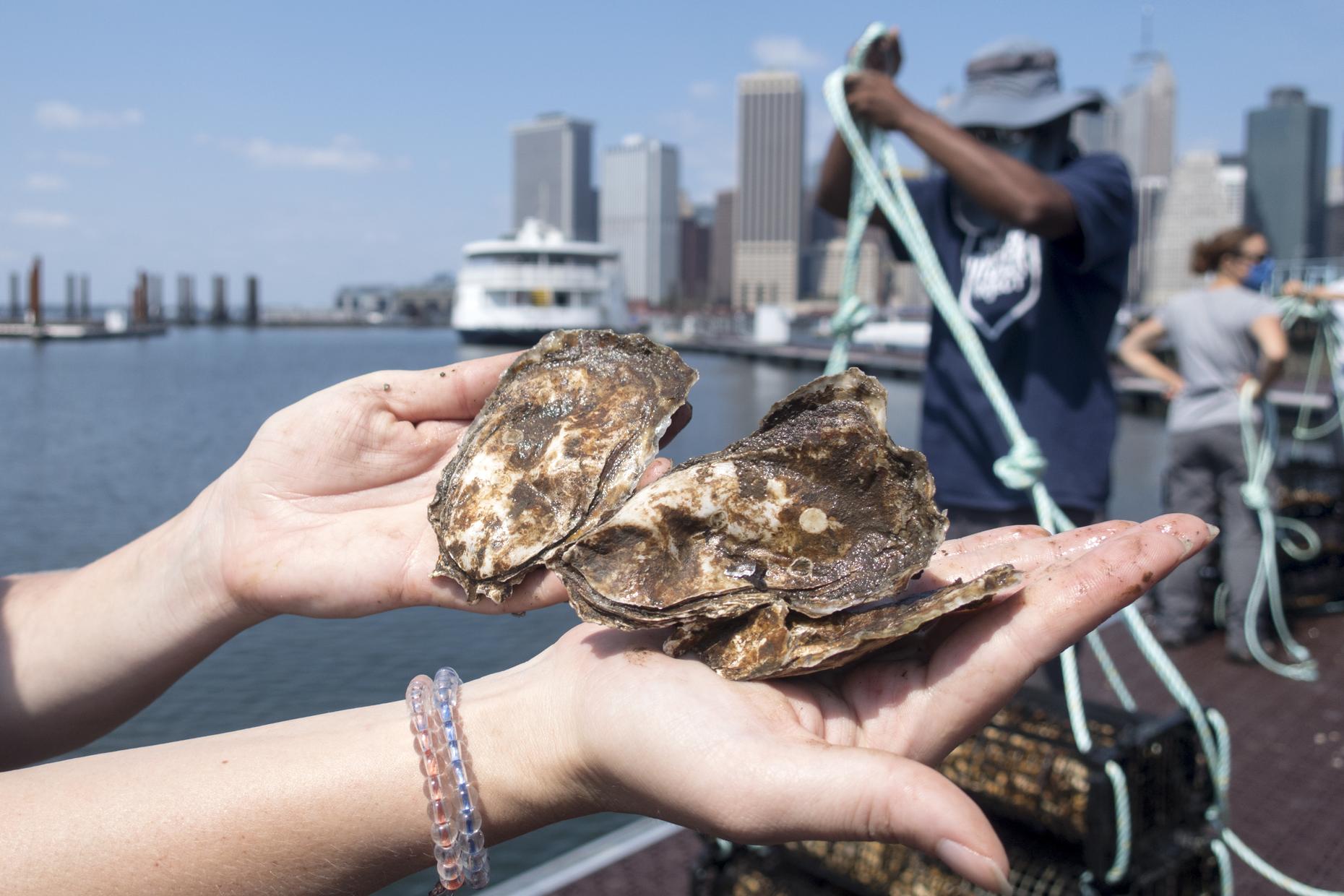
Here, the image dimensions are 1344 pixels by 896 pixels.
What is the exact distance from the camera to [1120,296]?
3031mm

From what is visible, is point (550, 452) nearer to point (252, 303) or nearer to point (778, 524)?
point (778, 524)

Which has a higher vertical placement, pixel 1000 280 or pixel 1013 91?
pixel 1013 91

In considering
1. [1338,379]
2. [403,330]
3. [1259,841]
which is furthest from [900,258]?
[403,330]

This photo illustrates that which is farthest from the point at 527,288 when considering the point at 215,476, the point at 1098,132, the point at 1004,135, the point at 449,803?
the point at 1098,132

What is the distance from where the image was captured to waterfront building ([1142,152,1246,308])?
100062mm

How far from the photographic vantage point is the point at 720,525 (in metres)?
1.49

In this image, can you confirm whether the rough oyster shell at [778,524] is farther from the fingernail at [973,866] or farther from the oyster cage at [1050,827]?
the oyster cage at [1050,827]

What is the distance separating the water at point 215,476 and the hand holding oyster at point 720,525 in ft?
11.1

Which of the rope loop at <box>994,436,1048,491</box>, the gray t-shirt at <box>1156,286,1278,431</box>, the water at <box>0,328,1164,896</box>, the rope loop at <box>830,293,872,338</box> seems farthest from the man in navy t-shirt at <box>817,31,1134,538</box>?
the water at <box>0,328,1164,896</box>

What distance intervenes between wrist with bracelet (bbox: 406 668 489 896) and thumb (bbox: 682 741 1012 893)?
1.26 ft

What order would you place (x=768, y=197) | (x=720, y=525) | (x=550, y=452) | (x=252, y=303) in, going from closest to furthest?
1. (x=720, y=525)
2. (x=550, y=452)
3. (x=252, y=303)
4. (x=768, y=197)

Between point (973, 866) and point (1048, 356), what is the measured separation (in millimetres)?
2318

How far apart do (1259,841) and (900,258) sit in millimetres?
2456

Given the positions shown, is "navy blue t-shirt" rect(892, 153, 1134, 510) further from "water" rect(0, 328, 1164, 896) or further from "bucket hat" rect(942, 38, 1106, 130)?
"water" rect(0, 328, 1164, 896)
